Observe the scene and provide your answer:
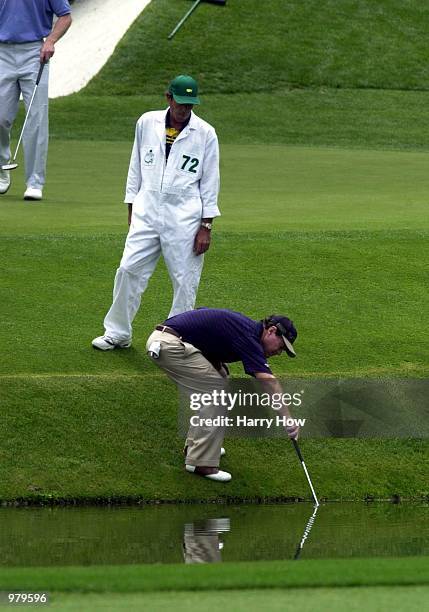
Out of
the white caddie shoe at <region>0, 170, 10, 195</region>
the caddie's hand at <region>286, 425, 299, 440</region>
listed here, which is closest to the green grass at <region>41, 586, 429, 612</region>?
the caddie's hand at <region>286, 425, 299, 440</region>

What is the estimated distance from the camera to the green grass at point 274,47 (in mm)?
32219

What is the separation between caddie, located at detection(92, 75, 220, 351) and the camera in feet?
32.8

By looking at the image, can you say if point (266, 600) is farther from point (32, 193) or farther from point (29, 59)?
point (32, 193)

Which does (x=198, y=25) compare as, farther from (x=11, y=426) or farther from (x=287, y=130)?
(x=11, y=426)

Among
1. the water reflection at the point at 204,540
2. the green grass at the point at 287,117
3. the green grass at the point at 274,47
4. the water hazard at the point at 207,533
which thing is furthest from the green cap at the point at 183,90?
the green grass at the point at 274,47

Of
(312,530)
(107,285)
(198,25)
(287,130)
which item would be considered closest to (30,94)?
(107,285)

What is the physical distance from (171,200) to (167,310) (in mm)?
1904

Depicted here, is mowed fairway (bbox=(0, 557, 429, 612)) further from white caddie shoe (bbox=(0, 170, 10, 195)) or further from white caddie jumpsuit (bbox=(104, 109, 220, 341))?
white caddie shoe (bbox=(0, 170, 10, 195))

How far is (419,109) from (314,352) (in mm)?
20283

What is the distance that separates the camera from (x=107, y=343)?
10805mm

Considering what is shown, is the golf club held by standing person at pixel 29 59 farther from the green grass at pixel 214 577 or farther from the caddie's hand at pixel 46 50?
the green grass at pixel 214 577

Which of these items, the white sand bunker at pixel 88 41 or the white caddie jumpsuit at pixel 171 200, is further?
the white sand bunker at pixel 88 41

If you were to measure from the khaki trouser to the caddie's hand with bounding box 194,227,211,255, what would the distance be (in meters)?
0.83

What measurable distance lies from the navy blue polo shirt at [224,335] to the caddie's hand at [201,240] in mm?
669
